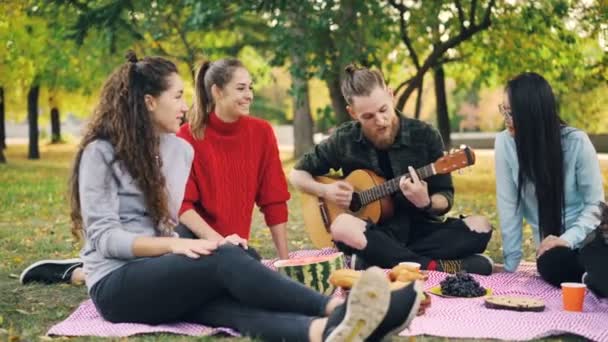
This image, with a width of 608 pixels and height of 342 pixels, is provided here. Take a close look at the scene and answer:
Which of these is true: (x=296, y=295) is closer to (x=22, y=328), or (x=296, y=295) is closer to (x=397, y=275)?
(x=397, y=275)

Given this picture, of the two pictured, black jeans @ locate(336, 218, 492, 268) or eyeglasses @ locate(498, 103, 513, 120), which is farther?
black jeans @ locate(336, 218, 492, 268)

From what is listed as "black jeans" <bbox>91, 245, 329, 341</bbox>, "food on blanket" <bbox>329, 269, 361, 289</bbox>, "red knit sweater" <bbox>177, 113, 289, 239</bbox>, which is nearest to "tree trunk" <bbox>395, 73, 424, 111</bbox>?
"red knit sweater" <bbox>177, 113, 289, 239</bbox>

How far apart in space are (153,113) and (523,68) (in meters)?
13.7

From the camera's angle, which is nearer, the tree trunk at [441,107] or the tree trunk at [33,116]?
the tree trunk at [441,107]

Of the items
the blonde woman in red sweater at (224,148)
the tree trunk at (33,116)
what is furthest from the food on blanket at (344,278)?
the tree trunk at (33,116)

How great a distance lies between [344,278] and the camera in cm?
442

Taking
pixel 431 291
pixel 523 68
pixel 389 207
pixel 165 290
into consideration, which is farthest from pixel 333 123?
pixel 165 290

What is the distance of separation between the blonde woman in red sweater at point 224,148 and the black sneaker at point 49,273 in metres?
0.96

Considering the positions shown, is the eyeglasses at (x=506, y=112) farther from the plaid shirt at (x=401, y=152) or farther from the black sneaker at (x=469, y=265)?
the black sneaker at (x=469, y=265)

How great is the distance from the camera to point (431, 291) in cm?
513

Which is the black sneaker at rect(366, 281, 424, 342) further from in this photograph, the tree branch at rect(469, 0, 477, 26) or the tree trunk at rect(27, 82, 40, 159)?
the tree trunk at rect(27, 82, 40, 159)

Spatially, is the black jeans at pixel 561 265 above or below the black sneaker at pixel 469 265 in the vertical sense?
above

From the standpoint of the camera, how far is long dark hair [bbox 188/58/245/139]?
18.3ft

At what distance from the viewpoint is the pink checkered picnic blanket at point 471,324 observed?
4.20 metres
